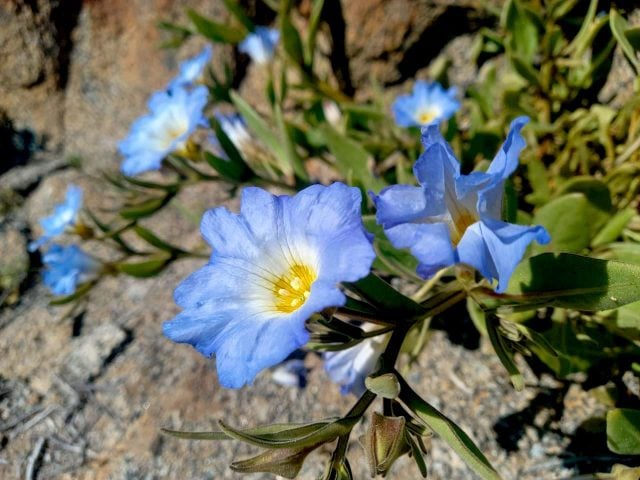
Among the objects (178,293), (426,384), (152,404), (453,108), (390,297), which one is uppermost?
(178,293)

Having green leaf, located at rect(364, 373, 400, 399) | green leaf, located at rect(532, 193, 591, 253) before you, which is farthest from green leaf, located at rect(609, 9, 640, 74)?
green leaf, located at rect(364, 373, 400, 399)

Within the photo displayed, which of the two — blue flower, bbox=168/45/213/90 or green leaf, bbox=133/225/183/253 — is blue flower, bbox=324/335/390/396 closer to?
green leaf, bbox=133/225/183/253

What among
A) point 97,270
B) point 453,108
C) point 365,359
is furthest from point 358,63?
point 365,359

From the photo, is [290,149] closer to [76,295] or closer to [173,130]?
[173,130]

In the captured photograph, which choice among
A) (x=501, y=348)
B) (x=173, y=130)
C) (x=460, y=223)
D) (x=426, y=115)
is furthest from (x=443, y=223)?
(x=173, y=130)

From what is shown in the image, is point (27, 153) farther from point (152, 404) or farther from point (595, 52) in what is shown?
point (595, 52)
